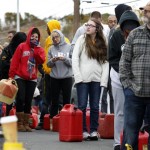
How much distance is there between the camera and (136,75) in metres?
5.96

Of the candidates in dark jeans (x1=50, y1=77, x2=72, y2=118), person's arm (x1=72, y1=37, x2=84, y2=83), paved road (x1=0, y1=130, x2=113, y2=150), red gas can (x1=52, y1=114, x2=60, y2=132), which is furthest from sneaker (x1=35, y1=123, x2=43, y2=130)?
person's arm (x1=72, y1=37, x2=84, y2=83)

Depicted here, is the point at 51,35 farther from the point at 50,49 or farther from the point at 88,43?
the point at 88,43

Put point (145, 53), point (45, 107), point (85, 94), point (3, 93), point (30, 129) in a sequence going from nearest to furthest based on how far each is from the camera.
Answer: point (145, 53), point (85, 94), point (3, 93), point (30, 129), point (45, 107)

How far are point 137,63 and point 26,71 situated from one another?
16.6 feet

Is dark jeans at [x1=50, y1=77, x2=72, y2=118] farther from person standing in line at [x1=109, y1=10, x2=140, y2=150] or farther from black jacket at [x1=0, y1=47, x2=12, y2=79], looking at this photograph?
person standing in line at [x1=109, y1=10, x2=140, y2=150]

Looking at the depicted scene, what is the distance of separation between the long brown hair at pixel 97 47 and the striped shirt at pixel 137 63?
310cm

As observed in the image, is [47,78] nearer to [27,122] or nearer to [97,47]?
[27,122]

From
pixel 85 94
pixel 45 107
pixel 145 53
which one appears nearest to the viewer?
pixel 145 53

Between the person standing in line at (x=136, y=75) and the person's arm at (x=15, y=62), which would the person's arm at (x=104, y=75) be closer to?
the person's arm at (x=15, y=62)

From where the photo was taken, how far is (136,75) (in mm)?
5965

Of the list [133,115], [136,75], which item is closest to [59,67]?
[133,115]

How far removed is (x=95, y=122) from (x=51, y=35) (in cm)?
257

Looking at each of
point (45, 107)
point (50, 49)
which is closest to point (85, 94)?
point (50, 49)

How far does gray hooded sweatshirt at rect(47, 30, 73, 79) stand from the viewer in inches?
430
